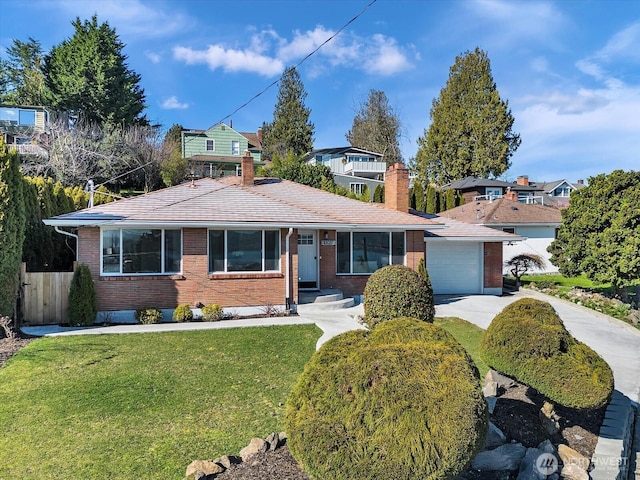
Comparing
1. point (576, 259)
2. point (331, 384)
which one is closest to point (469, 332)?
point (576, 259)

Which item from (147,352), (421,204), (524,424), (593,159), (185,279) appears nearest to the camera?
(524,424)

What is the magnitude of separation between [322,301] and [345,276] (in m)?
1.71

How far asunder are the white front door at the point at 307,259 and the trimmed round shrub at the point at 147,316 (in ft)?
15.9

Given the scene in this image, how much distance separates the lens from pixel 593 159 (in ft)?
62.8

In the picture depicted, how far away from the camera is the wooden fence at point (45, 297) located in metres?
11.1

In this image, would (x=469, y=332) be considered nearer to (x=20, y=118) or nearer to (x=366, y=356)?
(x=366, y=356)

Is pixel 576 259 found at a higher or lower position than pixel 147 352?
higher

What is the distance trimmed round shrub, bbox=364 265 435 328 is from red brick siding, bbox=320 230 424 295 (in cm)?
569

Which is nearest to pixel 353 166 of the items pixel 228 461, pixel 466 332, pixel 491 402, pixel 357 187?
pixel 357 187

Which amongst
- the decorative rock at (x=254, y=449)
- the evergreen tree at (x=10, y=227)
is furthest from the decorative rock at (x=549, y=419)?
the evergreen tree at (x=10, y=227)

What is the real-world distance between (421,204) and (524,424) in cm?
2598

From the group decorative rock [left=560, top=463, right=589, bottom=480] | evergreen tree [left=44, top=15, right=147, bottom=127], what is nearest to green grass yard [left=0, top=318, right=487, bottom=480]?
decorative rock [left=560, top=463, right=589, bottom=480]

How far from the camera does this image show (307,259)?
14836mm

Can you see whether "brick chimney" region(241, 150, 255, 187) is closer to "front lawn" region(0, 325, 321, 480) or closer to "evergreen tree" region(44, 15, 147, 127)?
"front lawn" region(0, 325, 321, 480)
